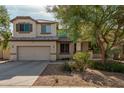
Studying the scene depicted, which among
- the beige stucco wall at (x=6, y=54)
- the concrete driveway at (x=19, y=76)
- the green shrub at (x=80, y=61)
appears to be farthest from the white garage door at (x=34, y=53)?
the green shrub at (x=80, y=61)

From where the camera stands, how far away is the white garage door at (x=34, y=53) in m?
27.3

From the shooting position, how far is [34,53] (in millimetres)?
27406

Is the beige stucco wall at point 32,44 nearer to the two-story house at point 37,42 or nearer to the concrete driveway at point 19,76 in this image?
the two-story house at point 37,42

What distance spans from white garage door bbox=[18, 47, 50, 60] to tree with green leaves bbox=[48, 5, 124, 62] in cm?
958

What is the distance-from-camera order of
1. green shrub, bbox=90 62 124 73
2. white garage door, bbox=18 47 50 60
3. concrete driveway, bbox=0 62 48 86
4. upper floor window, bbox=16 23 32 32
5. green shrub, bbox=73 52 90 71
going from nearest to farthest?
concrete driveway, bbox=0 62 48 86
green shrub, bbox=73 52 90 71
green shrub, bbox=90 62 124 73
white garage door, bbox=18 47 50 60
upper floor window, bbox=16 23 32 32

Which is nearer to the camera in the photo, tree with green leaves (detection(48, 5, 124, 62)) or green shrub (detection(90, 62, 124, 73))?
tree with green leaves (detection(48, 5, 124, 62))

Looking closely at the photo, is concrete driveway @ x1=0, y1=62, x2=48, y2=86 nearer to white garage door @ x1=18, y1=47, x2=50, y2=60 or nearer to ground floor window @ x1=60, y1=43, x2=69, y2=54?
white garage door @ x1=18, y1=47, x2=50, y2=60

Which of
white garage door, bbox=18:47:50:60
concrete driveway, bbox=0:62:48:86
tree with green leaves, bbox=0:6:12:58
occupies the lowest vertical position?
concrete driveway, bbox=0:62:48:86

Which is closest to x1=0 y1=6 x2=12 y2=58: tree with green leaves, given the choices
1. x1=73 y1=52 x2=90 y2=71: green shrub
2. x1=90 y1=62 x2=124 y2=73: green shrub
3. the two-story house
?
the two-story house

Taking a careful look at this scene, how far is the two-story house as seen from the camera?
2736 cm

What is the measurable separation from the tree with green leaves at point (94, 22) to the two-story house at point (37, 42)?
9292 millimetres

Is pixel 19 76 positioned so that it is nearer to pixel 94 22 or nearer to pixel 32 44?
pixel 94 22

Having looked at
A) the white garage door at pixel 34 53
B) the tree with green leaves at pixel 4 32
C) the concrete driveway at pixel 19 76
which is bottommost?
Answer: the concrete driveway at pixel 19 76

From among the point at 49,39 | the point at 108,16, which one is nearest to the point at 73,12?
the point at 108,16
